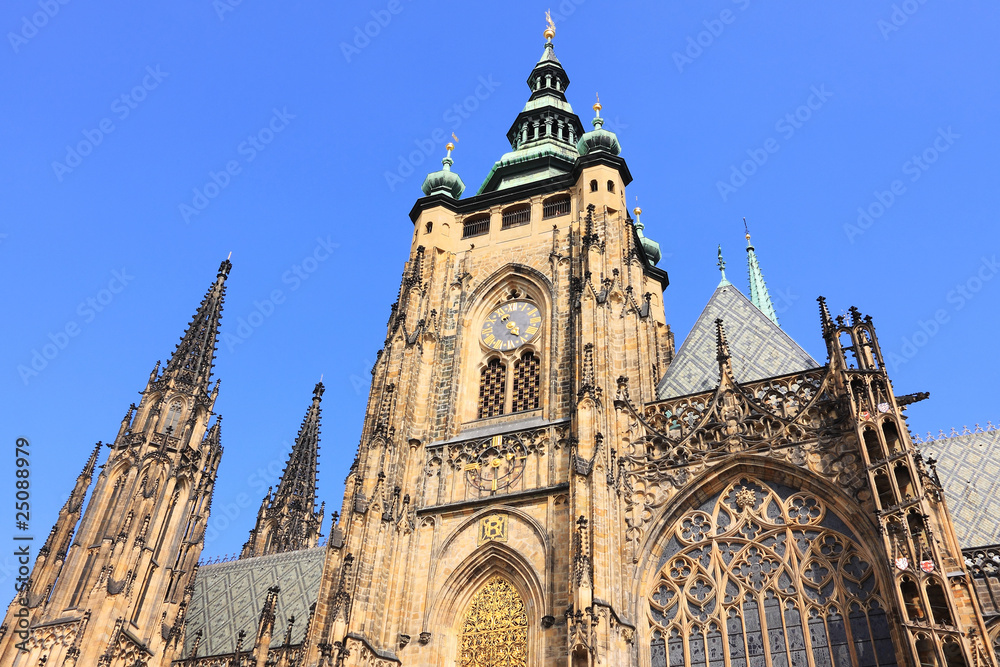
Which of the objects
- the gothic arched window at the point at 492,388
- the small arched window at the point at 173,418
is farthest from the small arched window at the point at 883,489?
the small arched window at the point at 173,418

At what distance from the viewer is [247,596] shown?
36.3 m

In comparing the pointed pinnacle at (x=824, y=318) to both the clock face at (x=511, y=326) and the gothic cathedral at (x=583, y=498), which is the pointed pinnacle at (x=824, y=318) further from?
the clock face at (x=511, y=326)

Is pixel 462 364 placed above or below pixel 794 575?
above

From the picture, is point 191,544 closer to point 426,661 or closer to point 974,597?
point 426,661

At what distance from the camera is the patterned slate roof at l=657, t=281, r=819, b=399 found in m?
23.1

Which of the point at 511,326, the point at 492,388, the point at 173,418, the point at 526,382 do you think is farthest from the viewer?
the point at 173,418

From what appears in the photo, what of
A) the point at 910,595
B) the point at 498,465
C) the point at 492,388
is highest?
the point at 492,388

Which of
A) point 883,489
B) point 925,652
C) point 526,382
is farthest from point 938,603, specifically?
point 526,382

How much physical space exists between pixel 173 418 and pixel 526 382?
18.0 meters

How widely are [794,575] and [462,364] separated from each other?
10.5 m

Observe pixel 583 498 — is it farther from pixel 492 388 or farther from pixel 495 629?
pixel 492 388

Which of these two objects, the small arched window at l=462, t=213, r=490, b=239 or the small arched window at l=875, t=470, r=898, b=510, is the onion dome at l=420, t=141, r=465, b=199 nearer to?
the small arched window at l=462, t=213, r=490, b=239

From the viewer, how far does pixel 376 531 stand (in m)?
21.8

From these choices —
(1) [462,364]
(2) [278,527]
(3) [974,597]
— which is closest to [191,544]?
(2) [278,527]
